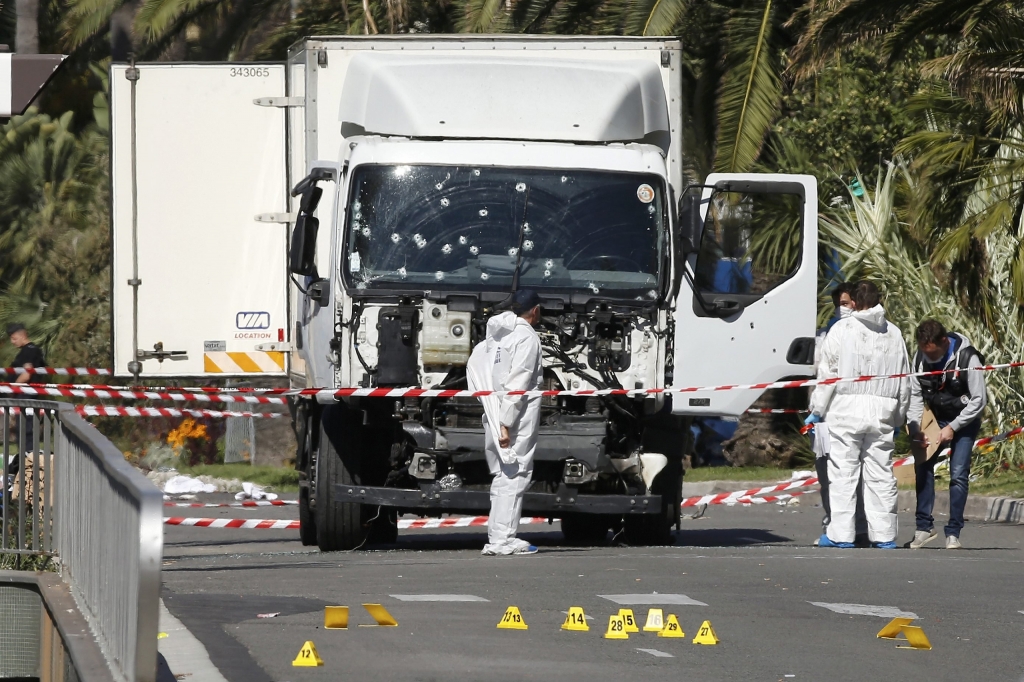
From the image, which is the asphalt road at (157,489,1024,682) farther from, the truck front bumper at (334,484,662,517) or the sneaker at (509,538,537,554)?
the truck front bumper at (334,484,662,517)

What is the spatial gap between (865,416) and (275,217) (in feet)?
14.1

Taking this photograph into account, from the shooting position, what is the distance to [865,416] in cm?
1180

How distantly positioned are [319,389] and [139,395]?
4.88 m

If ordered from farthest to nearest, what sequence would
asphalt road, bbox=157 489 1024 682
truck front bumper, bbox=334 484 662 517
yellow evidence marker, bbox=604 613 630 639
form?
1. truck front bumper, bbox=334 484 662 517
2. yellow evidence marker, bbox=604 613 630 639
3. asphalt road, bbox=157 489 1024 682

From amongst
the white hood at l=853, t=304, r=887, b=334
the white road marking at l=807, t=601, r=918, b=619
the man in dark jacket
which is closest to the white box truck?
the white hood at l=853, t=304, r=887, b=334

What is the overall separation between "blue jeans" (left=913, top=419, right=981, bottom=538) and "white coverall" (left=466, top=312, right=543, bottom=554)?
3.01 meters

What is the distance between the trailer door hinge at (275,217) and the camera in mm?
12680

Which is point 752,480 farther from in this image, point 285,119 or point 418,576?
point 418,576

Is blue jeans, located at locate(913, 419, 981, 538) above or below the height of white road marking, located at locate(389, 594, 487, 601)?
above

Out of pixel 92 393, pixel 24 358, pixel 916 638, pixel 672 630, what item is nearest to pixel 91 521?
pixel 672 630

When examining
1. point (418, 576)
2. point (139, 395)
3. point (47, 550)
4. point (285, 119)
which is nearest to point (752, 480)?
point (139, 395)

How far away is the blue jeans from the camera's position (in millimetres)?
12156

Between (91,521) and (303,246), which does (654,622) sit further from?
(303,246)

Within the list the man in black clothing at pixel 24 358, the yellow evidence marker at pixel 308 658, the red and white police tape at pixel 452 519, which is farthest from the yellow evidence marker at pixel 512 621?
the man in black clothing at pixel 24 358
